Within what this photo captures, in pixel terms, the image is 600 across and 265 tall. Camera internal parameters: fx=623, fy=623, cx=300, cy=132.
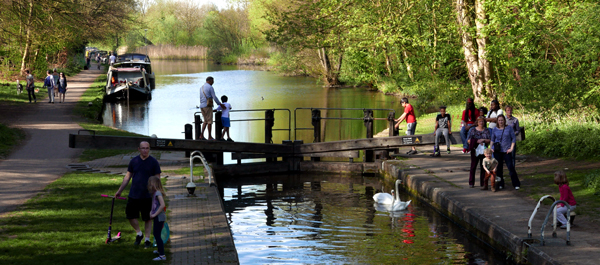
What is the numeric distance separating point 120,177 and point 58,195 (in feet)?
7.93

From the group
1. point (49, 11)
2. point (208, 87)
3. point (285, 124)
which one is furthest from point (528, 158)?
point (49, 11)

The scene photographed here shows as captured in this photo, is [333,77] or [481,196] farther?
[333,77]

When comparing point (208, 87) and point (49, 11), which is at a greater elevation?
point (49, 11)

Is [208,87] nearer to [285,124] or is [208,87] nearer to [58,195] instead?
[58,195]

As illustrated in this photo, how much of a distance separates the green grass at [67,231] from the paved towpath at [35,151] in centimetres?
59

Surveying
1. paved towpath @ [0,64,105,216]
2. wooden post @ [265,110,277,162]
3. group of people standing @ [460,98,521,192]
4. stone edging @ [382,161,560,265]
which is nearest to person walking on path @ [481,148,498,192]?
group of people standing @ [460,98,521,192]

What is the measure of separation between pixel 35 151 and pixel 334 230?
1102 cm

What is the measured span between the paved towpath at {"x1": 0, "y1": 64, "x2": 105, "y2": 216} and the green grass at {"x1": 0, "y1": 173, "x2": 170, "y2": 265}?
0.59m

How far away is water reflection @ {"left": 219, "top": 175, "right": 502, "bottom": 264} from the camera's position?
10602 mm

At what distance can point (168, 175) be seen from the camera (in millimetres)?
15648

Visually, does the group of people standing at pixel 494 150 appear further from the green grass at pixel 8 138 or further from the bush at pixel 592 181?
the green grass at pixel 8 138

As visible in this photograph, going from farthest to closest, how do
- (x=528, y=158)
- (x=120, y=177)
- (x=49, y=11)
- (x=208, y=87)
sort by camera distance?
1. (x=49, y=11)
2. (x=208, y=87)
3. (x=528, y=158)
4. (x=120, y=177)

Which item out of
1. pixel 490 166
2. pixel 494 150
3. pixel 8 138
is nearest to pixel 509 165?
pixel 494 150

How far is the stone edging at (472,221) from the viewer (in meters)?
9.40
